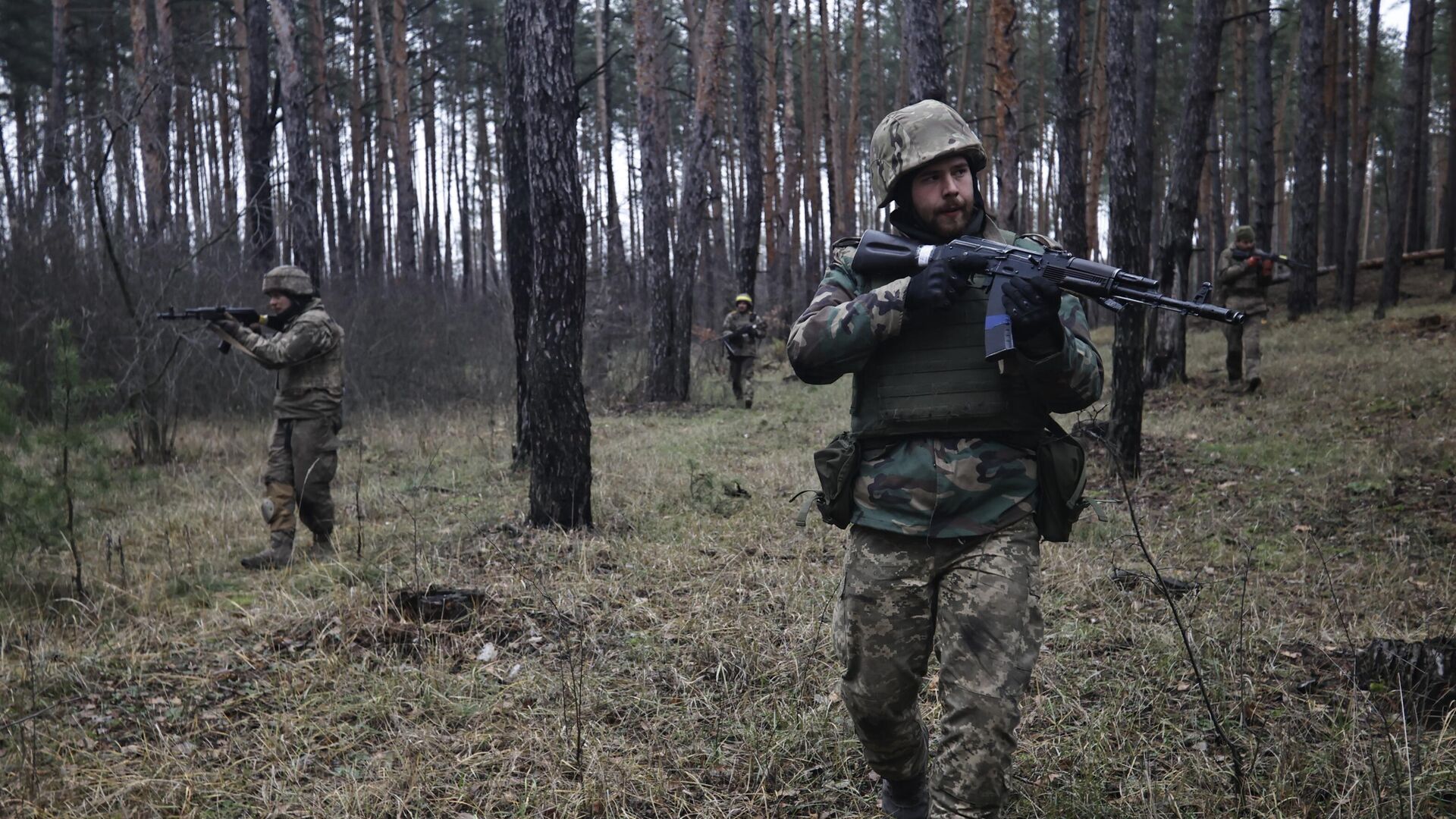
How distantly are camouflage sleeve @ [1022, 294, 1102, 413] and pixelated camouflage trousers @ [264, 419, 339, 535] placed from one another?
5.10 metres

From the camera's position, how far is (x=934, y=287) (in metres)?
2.42

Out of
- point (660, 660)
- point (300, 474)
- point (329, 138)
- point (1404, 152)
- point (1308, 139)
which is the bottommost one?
point (660, 660)

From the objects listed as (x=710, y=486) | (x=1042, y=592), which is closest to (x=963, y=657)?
(x=1042, y=592)

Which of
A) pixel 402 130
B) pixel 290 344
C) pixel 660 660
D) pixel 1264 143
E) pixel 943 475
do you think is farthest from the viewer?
pixel 402 130

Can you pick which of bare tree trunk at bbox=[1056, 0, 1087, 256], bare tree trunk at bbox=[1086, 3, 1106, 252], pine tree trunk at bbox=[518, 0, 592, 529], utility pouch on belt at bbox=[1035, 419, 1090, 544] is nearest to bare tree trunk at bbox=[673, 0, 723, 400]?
bare tree trunk at bbox=[1056, 0, 1087, 256]

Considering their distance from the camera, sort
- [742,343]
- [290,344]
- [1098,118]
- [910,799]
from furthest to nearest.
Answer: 1. [1098,118]
2. [742,343]
3. [290,344]
4. [910,799]

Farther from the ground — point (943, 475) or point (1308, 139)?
point (1308, 139)

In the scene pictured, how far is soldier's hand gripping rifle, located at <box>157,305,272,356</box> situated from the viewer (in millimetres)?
6211

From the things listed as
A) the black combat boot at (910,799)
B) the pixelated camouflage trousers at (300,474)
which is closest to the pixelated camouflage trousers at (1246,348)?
the black combat boot at (910,799)

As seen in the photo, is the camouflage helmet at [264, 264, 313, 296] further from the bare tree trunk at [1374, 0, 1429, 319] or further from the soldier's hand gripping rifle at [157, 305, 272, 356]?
the bare tree trunk at [1374, 0, 1429, 319]

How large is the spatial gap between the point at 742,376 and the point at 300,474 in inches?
335

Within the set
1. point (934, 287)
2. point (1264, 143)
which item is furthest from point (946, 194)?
point (1264, 143)

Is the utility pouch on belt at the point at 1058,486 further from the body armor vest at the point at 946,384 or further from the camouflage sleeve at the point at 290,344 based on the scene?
the camouflage sleeve at the point at 290,344

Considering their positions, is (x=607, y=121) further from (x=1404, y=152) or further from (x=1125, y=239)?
(x=1125, y=239)
